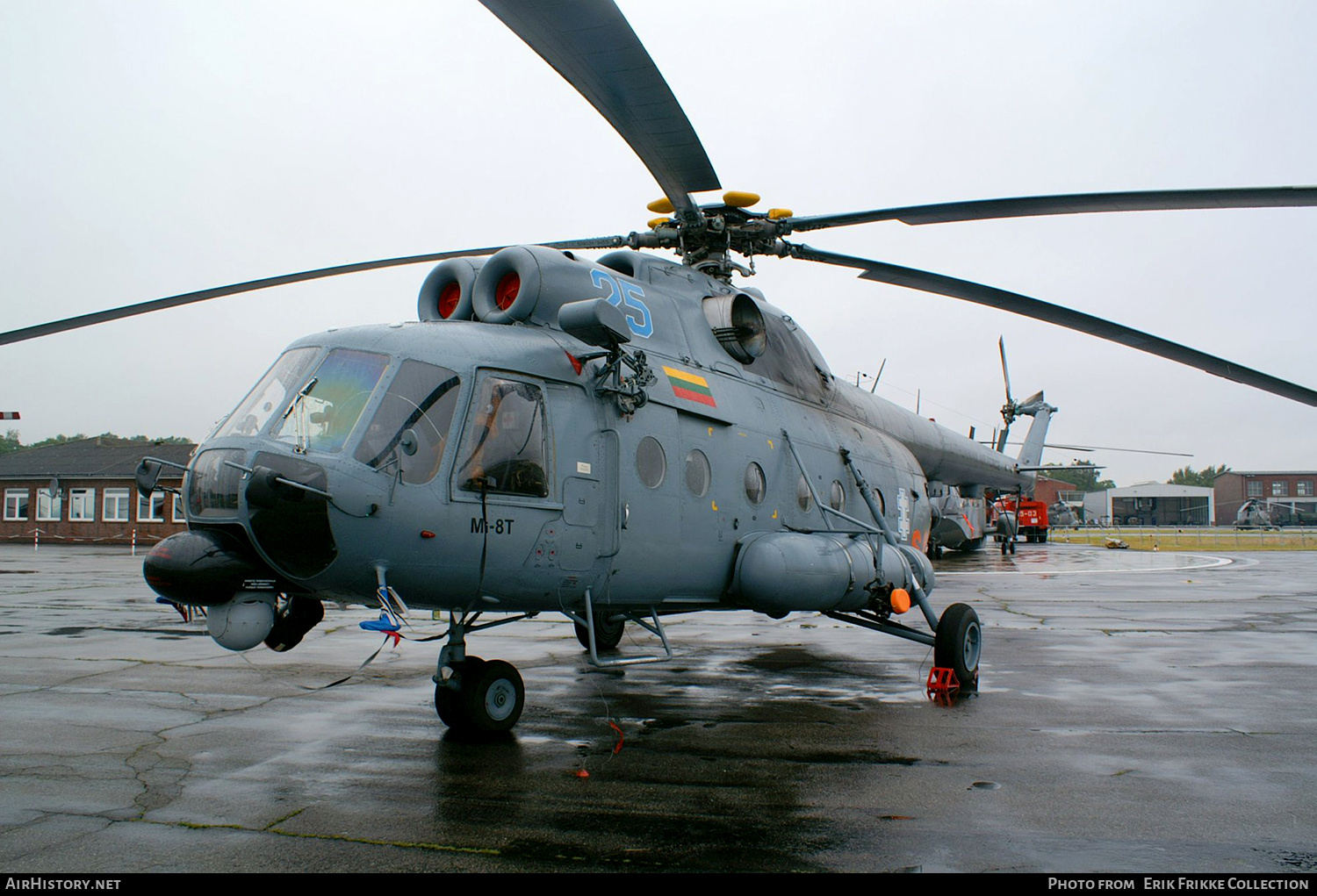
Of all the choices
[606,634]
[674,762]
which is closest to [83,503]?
[606,634]

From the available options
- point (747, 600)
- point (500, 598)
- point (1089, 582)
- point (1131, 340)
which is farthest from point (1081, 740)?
point (1089, 582)

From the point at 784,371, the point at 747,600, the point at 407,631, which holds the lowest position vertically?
the point at 407,631

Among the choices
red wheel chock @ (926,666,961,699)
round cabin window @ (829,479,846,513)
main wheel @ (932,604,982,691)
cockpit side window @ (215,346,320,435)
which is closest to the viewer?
cockpit side window @ (215,346,320,435)

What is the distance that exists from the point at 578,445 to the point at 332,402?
5.55ft

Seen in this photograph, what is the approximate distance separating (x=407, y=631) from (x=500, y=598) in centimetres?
733

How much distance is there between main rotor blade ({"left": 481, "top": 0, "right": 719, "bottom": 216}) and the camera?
4.50m

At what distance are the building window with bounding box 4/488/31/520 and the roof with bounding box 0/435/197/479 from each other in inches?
31.5

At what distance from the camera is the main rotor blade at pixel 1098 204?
630cm

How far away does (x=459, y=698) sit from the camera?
6301 millimetres

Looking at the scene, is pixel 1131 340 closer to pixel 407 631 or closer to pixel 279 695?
pixel 279 695

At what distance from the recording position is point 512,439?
19.6ft

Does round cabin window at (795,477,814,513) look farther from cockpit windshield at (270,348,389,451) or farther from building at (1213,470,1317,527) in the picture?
building at (1213,470,1317,527)

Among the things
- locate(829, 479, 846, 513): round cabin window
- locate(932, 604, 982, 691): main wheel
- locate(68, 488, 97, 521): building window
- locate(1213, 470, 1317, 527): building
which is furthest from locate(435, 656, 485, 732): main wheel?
locate(1213, 470, 1317, 527): building

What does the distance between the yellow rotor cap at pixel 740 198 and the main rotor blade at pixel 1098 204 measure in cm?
106
